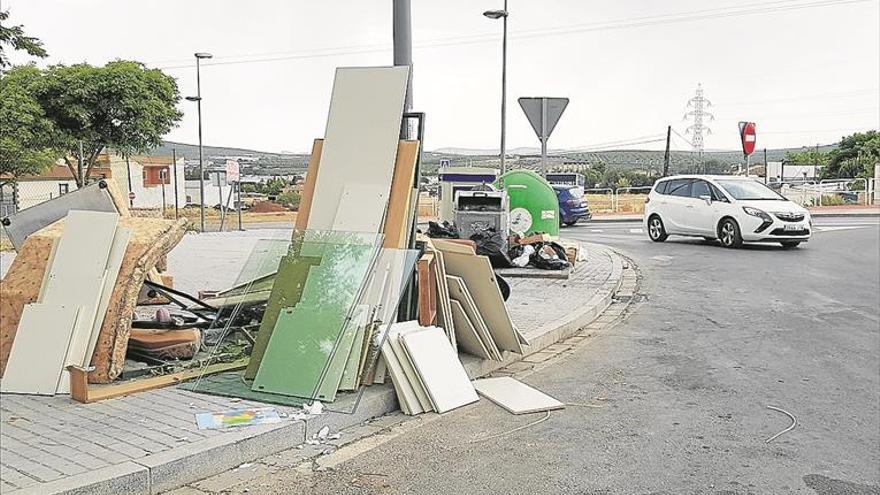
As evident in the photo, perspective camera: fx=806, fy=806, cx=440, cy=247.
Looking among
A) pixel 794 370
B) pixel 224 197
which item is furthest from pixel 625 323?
pixel 224 197

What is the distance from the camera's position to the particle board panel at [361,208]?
6633 mm

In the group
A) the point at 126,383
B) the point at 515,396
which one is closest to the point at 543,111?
the point at 515,396

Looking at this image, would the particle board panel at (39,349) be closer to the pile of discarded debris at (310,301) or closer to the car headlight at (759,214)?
the pile of discarded debris at (310,301)

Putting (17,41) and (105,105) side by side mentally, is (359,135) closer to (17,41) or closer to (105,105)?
(17,41)

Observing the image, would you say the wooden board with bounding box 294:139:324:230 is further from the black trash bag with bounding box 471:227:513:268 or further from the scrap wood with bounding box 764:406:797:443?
the black trash bag with bounding box 471:227:513:268

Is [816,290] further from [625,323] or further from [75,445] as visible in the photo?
[75,445]

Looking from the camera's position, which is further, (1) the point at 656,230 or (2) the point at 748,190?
(1) the point at 656,230

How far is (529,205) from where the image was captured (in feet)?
49.1

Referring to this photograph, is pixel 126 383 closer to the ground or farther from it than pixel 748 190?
closer to the ground

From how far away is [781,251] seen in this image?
17031 mm

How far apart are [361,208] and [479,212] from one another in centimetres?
624

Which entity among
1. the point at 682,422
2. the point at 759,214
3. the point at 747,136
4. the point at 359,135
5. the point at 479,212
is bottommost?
the point at 682,422

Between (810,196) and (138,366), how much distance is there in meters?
39.9

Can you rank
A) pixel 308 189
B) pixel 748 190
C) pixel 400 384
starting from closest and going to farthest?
pixel 400 384 < pixel 308 189 < pixel 748 190
